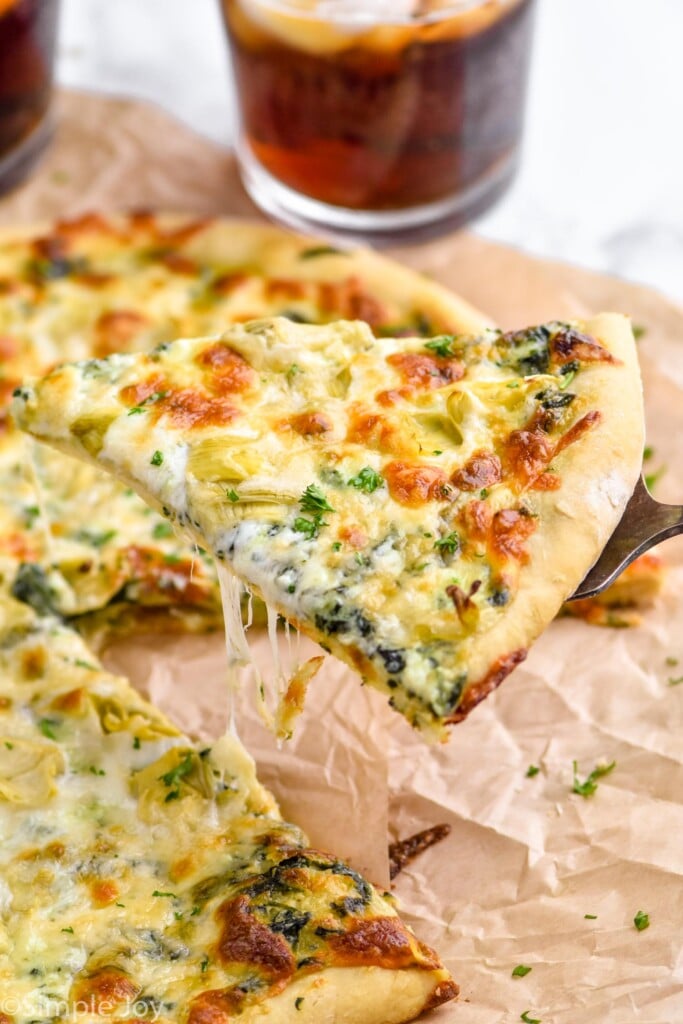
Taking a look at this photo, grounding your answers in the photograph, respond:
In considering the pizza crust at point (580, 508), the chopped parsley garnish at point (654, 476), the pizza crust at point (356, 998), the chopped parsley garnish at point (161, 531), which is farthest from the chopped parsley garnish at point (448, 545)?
the chopped parsley garnish at point (654, 476)

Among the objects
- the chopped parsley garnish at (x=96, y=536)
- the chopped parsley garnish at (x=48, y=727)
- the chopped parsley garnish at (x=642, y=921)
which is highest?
the chopped parsley garnish at (x=96, y=536)

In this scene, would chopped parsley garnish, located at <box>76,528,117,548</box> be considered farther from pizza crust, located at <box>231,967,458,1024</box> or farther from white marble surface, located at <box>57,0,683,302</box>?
white marble surface, located at <box>57,0,683,302</box>

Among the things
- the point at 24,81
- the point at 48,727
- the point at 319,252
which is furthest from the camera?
the point at 24,81

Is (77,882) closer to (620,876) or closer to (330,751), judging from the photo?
(330,751)

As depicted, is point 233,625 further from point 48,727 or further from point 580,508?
point 580,508

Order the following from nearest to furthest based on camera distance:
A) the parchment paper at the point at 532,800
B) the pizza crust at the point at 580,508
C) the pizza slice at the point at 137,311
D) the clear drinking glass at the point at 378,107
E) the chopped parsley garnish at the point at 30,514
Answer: the pizza crust at the point at 580,508 → the parchment paper at the point at 532,800 → the pizza slice at the point at 137,311 → the chopped parsley garnish at the point at 30,514 → the clear drinking glass at the point at 378,107

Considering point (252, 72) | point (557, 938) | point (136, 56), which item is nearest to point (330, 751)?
point (557, 938)

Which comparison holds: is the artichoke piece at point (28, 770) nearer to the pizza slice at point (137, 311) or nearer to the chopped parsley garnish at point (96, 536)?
the pizza slice at point (137, 311)

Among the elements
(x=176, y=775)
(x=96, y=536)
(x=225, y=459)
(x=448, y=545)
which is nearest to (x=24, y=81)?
(x=96, y=536)
